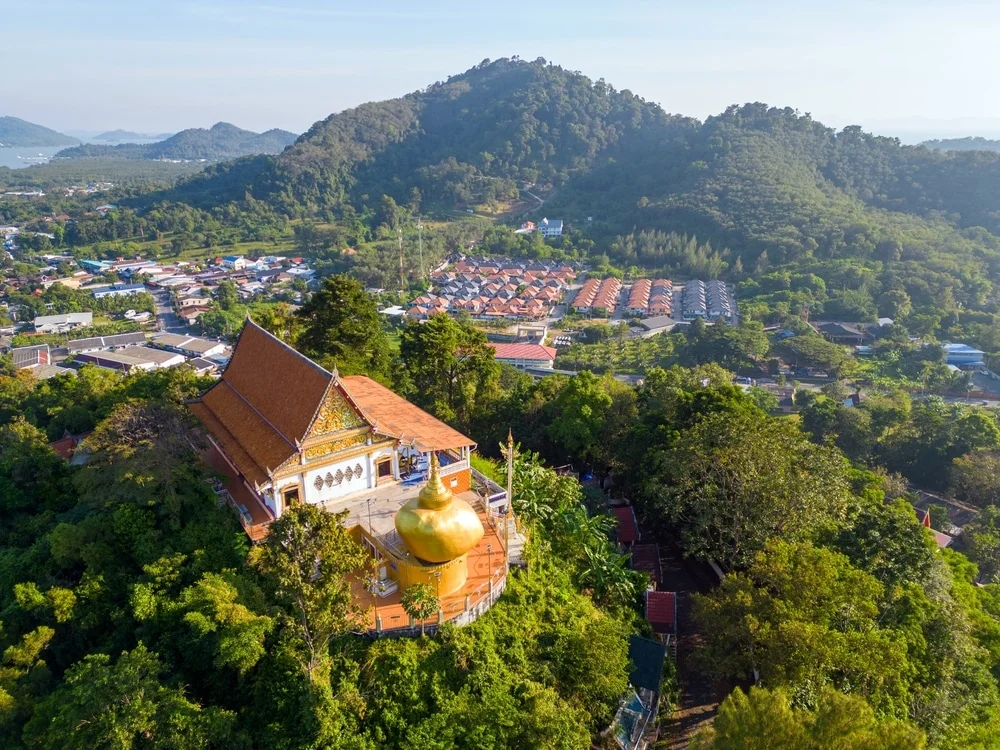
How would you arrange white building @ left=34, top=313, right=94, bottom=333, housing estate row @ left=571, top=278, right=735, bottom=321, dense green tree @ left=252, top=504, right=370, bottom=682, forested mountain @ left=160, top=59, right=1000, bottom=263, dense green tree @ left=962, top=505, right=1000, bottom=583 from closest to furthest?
dense green tree @ left=252, top=504, right=370, bottom=682 → dense green tree @ left=962, top=505, right=1000, bottom=583 → white building @ left=34, top=313, right=94, bottom=333 → housing estate row @ left=571, top=278, right=735, bottom=321 → forested mountain @ left=160, top=59, right=1000, bottom=263

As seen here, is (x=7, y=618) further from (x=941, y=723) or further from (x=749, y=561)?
(x=941, y=723)

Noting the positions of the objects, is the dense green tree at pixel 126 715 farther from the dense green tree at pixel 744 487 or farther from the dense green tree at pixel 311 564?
the dense green tree at pixel 744 487

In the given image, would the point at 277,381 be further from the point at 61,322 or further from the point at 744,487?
the point at 61,322

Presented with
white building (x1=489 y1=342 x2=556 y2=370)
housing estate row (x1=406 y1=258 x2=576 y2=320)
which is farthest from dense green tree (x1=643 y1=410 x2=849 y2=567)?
housing estate row (x1=406 y1=258 x2=576 y2=320)

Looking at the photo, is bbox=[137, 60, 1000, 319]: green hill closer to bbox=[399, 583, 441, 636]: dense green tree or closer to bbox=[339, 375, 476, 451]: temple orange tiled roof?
bbox=[339, 375, 476, 451]: temple orange tiled roof

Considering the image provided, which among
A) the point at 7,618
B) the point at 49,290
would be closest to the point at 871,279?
the point at 7,618

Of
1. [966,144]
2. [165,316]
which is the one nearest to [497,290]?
[165,316]
